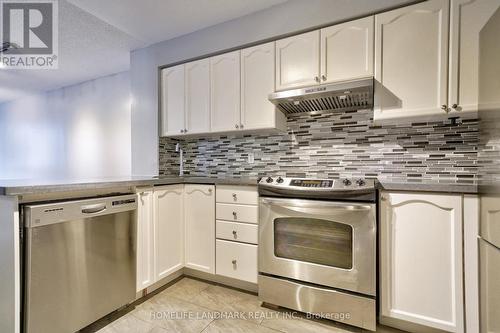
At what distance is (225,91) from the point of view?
7.04 ft

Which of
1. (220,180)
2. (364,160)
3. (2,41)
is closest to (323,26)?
(364,160)

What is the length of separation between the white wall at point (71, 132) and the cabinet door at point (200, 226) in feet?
5.58

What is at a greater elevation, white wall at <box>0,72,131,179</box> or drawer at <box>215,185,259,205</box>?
white wall at <box>0,72,131,179</box>

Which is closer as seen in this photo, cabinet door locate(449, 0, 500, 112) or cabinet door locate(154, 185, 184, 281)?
cabinet door locate(449, 0, 500, 112)

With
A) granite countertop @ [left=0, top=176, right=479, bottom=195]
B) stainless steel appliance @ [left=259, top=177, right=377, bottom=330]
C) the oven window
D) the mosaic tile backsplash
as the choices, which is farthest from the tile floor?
the mosaic tile backsplash

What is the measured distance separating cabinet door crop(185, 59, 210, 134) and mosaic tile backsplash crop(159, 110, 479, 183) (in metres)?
0.33

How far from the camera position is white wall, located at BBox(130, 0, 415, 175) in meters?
1.71

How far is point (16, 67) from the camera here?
3094 millimetres

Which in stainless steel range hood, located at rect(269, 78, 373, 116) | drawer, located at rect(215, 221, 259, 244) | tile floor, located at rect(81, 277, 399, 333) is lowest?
tile floor, located at rect(81, 277, 399, 333)

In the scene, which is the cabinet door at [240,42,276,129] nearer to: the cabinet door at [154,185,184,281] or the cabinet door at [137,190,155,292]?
the cabinet door at [154,185,184,281]

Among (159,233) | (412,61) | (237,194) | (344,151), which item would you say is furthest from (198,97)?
(412,61)

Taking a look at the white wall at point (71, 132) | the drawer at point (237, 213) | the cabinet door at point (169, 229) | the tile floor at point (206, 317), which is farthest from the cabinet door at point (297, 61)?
the white wall at point (71, 132)

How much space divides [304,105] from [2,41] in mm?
3079

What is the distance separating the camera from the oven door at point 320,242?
4.76 feet
